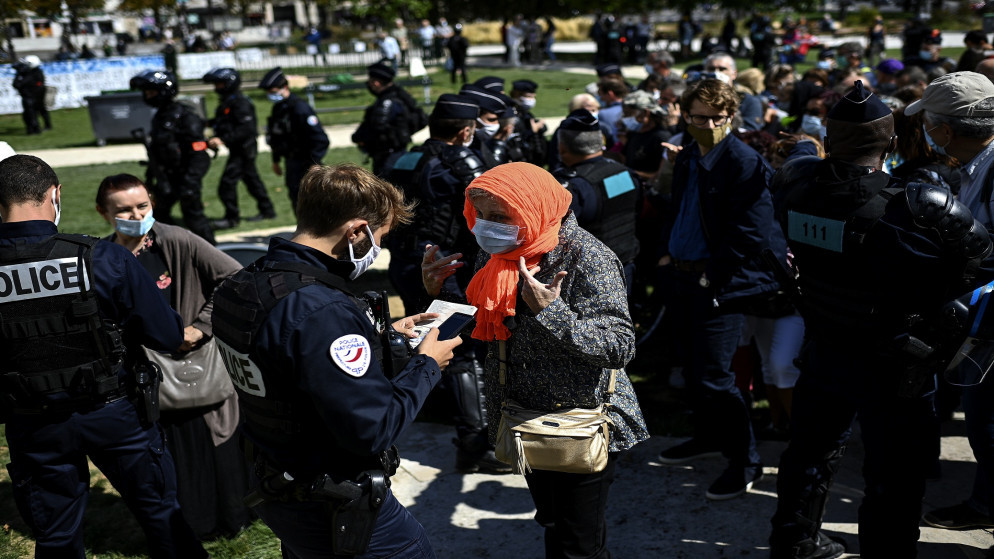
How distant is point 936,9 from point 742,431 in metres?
52.1

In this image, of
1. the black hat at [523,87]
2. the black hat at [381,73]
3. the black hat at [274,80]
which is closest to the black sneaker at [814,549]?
the black hat at [523,87]

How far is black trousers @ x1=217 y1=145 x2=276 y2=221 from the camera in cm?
1095

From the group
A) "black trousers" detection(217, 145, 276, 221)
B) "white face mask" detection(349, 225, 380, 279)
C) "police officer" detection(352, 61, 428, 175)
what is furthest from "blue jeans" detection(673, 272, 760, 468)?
"black trousers" detection(217, 145, 276, 221)

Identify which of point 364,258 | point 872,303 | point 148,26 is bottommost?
point 872,303

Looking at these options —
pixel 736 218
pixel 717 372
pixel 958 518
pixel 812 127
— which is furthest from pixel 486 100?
pixel 958 518

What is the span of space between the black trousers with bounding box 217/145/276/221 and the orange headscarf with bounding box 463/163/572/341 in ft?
27.9

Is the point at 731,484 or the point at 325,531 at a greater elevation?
the point at 325,531

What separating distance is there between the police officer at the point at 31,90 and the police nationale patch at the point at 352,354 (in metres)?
21.2

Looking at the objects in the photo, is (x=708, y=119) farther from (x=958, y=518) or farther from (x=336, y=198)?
(x=336, y=198)

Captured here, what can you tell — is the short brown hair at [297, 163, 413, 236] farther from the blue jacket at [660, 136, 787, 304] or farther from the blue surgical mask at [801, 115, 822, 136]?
the blue surgical mask at [801, 115, 822, 136]

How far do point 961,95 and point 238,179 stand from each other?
31.0 feet

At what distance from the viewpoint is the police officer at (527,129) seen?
27.8 ft

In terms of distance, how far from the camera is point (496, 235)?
309cm

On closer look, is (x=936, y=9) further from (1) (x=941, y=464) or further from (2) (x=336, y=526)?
(2) (x=336, y=526)
